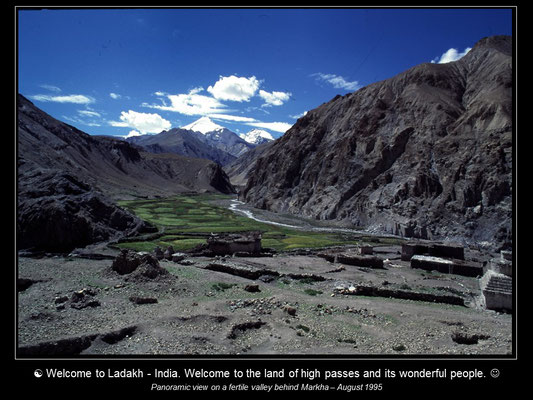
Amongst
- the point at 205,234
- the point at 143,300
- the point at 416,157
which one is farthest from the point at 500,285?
the point at 416,157

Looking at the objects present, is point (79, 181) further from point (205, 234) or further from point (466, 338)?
point (466, 338)

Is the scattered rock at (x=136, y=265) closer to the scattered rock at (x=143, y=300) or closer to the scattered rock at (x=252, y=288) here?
the scattered rock at (x=143, y=300)

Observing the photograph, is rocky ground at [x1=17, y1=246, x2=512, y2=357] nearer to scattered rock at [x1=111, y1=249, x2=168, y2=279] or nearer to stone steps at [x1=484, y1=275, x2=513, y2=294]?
scattered rock at [x1=111, y1=249, x2=168, y2=279]

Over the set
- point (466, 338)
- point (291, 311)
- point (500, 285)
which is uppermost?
point (500, 285)
